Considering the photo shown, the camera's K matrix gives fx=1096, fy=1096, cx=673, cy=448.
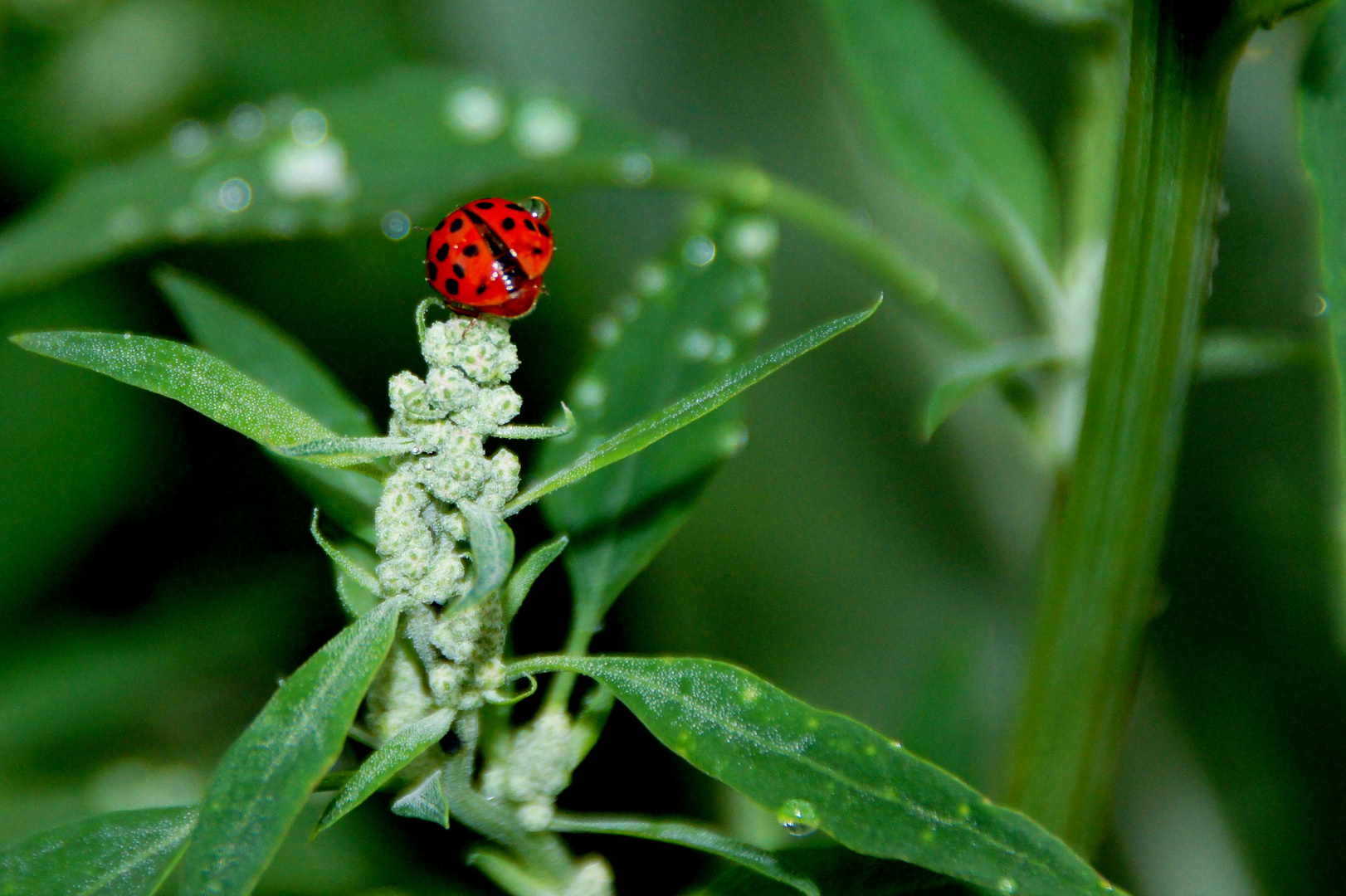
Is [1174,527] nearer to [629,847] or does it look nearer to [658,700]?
[629,847]

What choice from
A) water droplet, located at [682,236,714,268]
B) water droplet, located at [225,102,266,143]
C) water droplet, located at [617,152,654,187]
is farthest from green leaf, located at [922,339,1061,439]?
water droplet, located at [225,102,266,143]

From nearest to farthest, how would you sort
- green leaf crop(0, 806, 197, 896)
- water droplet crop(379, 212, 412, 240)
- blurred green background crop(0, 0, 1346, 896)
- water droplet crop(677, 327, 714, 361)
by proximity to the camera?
green leaf crop(0, 806, 197, 896) → water droplet crop(677, 327, 714, 361) → water droplet crop(379, 212, 412, 240) → blurred green background crop(0, 0, 1346, 896)

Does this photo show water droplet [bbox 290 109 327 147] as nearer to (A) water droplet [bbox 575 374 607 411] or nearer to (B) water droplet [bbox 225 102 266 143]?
(B) water droplet [bbox 225 102 266 143]

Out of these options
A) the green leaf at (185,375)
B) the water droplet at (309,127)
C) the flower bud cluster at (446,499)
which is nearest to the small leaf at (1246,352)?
the flower bud cluster at (446,499)

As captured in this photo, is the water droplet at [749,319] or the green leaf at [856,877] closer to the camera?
the green leaf at [856,877]

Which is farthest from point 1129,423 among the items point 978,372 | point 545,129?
point 545,129

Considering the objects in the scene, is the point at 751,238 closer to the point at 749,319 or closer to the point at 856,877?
the point at 749,319

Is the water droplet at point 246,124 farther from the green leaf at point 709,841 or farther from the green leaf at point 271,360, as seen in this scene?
the green leaf at point 709,841
